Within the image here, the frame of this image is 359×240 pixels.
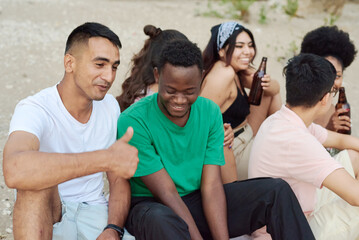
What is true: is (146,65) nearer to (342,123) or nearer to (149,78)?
→ (149,78)

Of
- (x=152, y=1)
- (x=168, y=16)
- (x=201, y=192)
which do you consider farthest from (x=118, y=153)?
(x=152, y=1)

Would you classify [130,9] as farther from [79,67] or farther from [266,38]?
[79,67]

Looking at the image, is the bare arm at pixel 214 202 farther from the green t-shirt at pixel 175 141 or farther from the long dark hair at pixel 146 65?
the long dark hair at pixel 146 65

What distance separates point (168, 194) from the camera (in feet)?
9.63

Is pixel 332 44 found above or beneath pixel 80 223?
above

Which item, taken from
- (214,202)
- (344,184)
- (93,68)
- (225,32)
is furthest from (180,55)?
(225,32)

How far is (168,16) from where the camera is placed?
28.8ft

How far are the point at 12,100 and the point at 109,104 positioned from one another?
2.90 meters

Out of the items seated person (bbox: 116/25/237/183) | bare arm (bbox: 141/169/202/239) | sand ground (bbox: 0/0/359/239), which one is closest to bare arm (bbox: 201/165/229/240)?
bare arm (bbox: 141/169/202/239)

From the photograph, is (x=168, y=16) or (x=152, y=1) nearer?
(x=168, y=16)

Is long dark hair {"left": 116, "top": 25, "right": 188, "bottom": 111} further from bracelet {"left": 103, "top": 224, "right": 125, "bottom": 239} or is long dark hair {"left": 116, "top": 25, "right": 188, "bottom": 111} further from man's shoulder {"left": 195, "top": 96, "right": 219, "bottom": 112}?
bracelet {"left": 103, "top": 224, "right": 125, "bottom": 239}

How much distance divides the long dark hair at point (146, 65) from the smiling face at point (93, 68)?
1.07 metres

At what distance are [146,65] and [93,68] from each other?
1.23 m

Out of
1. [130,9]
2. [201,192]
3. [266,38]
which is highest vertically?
[130,9]
